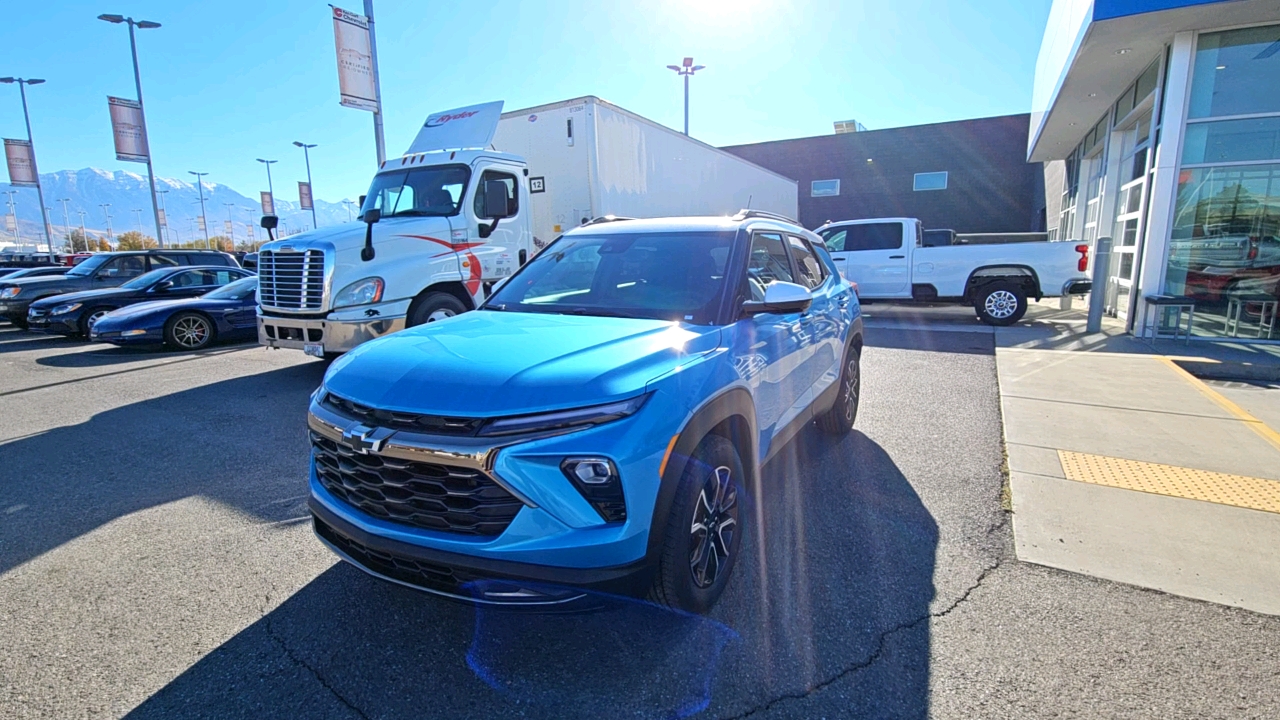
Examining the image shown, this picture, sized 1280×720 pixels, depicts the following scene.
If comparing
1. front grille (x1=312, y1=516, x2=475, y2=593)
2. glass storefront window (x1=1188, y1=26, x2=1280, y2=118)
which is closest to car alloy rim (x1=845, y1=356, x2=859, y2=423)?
front grille (x1=312, y1=516, x2=475, y2=593)

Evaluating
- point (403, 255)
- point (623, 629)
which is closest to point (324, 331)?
point (403, 255)

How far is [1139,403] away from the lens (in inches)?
237

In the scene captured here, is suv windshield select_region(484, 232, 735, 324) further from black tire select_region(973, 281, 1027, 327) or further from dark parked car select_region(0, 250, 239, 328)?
dark parked car select_region(0, 250, 239, 328)

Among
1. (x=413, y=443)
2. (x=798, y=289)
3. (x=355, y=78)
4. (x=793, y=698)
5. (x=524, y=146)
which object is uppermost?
(x=355, y=78)

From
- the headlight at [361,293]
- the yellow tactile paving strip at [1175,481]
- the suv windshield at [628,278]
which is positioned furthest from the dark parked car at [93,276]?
the yellow tactile paving strip at [1175,481]

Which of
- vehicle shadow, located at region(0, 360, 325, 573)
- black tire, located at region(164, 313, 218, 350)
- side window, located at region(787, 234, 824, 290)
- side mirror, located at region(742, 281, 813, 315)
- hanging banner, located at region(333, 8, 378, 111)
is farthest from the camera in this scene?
hanging banner, located at region(333, 8, 378, 111)

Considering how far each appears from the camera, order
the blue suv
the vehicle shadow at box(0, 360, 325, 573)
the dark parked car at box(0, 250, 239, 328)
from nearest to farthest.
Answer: the blue suv → the vehicle shadow at box(0, 360, 325, 573) → the dark parked car at box(0, 250, 239, 328)

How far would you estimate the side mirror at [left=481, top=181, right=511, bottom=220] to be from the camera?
8.23m

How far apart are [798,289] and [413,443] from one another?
2.00m

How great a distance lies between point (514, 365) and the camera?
2359 mm

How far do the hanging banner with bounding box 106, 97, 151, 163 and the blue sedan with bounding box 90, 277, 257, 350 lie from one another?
17788mm

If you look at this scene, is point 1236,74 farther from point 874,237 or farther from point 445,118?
point 445,118

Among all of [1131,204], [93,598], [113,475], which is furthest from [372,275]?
[1131,204]

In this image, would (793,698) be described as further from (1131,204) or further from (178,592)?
(1131,204)
